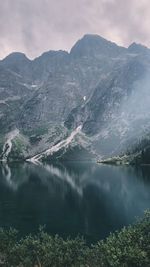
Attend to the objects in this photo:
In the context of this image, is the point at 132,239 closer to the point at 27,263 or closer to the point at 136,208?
the point at 27,263

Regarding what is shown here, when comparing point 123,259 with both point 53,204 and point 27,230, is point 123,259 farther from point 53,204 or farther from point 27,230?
point 53,204

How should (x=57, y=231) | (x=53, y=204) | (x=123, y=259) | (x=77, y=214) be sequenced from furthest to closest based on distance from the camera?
1. (x=53, y=204)
2. (x=77, y=214)
3. (x=57, y=231)
4. (x=123, y=259)

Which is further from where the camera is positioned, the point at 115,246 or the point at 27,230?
the point at 27,230

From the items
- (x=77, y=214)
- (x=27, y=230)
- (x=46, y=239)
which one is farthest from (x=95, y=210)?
(x=46, y=239)

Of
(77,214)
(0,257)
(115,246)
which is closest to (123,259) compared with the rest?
(115,246)

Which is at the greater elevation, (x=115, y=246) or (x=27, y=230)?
(x=115, y=246)

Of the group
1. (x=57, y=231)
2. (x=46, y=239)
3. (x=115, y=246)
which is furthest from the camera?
(x=57, y=231)

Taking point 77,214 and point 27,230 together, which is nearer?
point 27,230

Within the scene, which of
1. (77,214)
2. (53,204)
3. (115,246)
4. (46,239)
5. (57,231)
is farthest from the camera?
(53,204)

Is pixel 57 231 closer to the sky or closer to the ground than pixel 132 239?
closer to the ground
